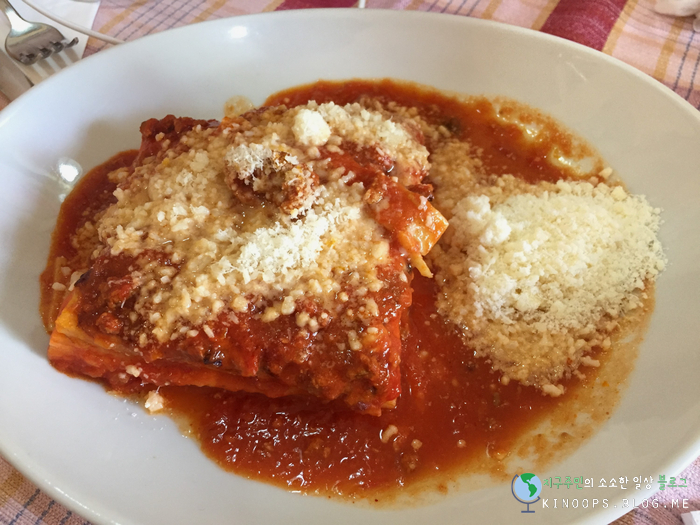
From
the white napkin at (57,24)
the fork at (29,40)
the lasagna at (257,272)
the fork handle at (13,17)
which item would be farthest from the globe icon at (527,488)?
the fork handle at (13,17)

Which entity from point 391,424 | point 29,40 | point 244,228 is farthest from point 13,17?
point 391,424

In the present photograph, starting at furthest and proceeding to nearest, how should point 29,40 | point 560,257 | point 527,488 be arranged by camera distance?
point 29,40, point 560,257, point 527,488

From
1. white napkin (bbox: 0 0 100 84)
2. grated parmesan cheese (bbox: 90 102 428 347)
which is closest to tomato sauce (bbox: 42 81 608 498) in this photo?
grated parmesan cheese (bbox: 90 102 428 347)

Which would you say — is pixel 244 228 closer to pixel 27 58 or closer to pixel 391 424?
pixel 391 424

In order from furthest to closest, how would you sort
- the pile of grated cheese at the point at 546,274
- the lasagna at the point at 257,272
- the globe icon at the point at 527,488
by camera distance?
the pile of grated cheese at the point at 546,274, the lasagna at the point at 257,272, the globe icon at the point at 527,488

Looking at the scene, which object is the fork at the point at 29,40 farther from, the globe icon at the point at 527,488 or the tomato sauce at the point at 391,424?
the globe icon at the point at 527,488

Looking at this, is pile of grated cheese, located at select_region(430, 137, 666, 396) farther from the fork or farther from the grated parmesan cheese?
the fork

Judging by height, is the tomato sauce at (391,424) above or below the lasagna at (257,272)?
below
